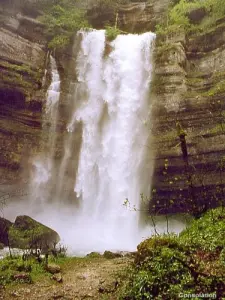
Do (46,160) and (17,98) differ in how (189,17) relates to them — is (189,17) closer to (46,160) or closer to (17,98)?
(17,98)

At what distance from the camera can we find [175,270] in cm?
742

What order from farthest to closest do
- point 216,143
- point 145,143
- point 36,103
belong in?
point 36,103 < point 145,143 < point 216,143

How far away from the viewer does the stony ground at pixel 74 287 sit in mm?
8891

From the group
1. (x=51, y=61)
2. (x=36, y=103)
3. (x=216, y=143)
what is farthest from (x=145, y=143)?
(x=51, y=61)

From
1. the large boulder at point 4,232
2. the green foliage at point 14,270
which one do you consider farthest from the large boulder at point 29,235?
the green foliage at point 14,270

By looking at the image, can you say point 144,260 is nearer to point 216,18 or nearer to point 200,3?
point 216,18

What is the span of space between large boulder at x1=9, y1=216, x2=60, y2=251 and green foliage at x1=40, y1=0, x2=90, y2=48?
15.5 m

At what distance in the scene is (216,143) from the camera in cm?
2073

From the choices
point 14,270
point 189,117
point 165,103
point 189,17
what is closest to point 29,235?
point 14,270

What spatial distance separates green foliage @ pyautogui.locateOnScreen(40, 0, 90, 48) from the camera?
2777cm

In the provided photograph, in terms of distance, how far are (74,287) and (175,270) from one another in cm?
354

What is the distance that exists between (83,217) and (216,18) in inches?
711

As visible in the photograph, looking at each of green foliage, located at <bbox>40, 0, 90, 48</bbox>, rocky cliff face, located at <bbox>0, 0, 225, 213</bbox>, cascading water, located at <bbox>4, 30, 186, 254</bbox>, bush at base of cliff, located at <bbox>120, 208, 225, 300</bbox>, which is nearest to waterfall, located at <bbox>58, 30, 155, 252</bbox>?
cascading water, located at <bbox>4, 30, 186, 254</bbox>

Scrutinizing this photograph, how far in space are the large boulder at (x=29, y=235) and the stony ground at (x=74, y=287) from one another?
567 cm
